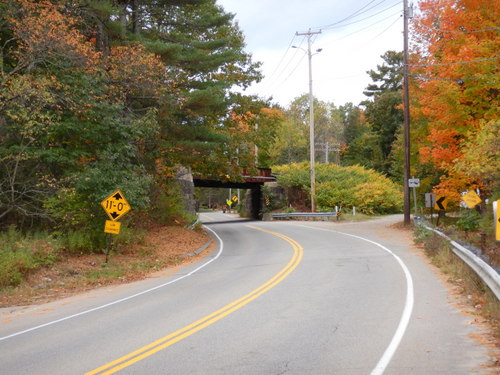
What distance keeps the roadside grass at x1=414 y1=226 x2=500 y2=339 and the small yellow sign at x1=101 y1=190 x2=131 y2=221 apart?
34.7ft

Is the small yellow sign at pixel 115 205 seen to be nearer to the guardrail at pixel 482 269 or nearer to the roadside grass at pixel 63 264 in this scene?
the roadside grass at pixel 63 264

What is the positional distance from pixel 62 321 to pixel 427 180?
2509 cm

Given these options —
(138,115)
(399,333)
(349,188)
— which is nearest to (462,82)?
(138,115)

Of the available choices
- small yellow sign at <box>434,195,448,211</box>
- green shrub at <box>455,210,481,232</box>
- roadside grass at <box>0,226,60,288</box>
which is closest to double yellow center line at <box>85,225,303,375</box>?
roadside grass at <box>0,226,60,288</box>

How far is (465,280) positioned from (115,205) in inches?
441

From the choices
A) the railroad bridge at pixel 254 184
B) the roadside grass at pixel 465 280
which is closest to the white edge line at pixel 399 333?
the roadside grass at pixel 465 280

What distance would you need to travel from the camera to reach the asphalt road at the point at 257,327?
229 inches

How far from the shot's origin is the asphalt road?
5805 millimetres

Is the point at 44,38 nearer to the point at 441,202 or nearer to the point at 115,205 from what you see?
the point at 115,205

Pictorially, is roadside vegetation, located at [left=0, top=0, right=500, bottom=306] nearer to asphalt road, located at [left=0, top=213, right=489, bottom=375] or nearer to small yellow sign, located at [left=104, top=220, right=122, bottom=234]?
small yellow sign, located at [left=104, top=220, right=122, bottom=234]

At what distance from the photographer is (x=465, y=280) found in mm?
10773

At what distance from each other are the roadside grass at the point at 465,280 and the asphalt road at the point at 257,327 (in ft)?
1.42

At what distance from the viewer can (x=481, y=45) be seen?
19.3m

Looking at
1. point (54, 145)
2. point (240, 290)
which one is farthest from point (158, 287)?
point (54, 145)
